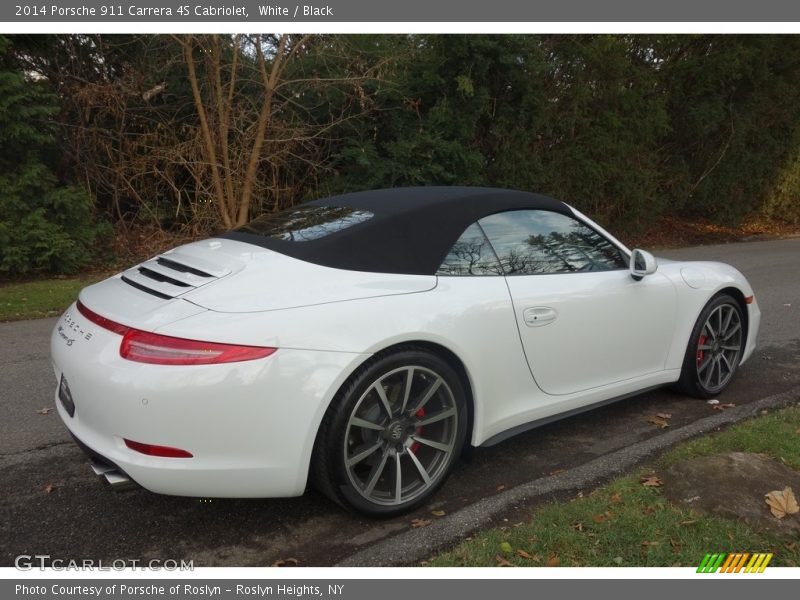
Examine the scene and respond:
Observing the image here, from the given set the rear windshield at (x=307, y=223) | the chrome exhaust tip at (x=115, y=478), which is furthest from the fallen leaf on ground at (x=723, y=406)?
the chrome exhaust tip at (x=115, y=478)

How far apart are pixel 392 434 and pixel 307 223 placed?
1.25m

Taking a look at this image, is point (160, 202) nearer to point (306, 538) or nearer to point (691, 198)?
point (306, 538)

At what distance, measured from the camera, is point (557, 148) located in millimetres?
12672

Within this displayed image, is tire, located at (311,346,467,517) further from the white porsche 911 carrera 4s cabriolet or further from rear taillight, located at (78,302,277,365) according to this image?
rear taillight, located at (78,302,277,365)

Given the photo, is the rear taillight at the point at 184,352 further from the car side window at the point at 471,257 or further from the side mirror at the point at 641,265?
the side mirror at the point at 641,265

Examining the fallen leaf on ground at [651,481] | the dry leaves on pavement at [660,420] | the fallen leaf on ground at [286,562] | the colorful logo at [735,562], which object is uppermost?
the colorful logo at [735,562]

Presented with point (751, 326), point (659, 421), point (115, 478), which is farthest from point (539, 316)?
point (751, 326)

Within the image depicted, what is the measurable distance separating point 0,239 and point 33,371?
485 cm

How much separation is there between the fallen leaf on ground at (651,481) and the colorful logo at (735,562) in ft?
1.83

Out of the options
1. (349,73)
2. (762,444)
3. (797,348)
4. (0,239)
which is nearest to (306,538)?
(762,444)

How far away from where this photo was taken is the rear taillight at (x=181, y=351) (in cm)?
240

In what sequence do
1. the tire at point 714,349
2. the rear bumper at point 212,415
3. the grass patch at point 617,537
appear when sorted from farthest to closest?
the tire at point 714,349 < the grass patch at point 617,537 < the rear bumper at point 212,415

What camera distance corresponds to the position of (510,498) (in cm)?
300
